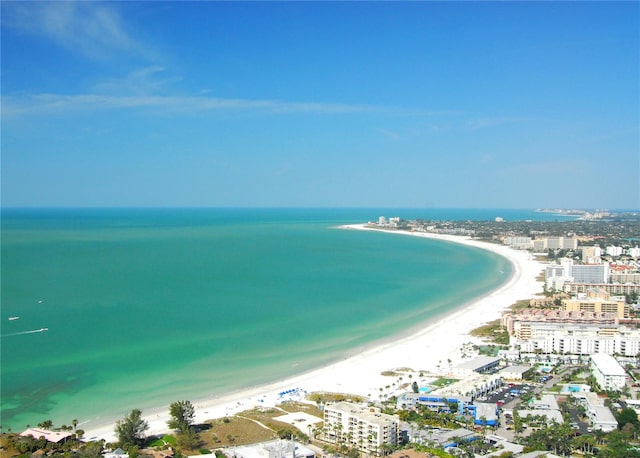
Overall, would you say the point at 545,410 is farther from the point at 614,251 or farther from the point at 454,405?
the point at 614,251

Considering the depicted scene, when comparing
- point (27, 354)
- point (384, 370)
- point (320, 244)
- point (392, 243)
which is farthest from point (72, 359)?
point (392, 243)

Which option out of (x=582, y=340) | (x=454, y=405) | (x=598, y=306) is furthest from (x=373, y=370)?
(x=598, y=306)

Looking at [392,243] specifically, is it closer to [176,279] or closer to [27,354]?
[176,279]

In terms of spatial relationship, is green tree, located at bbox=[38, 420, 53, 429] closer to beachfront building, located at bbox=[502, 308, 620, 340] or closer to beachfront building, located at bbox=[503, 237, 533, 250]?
beachfront building, located at bbox=[502, 308, 620, 340]

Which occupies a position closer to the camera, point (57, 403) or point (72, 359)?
point (57, 403)

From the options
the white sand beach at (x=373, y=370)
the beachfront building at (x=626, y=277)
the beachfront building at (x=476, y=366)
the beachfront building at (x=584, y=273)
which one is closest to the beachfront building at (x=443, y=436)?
the white sand beach at (x=373, y=370)

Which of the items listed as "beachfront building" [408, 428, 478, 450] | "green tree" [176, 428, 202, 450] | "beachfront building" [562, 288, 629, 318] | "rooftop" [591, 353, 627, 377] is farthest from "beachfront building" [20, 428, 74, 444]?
"beachfront building" [562, 288, 629, 318]

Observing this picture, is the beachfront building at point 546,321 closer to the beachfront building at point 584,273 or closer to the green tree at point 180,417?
the beachfront building at point 584,273
